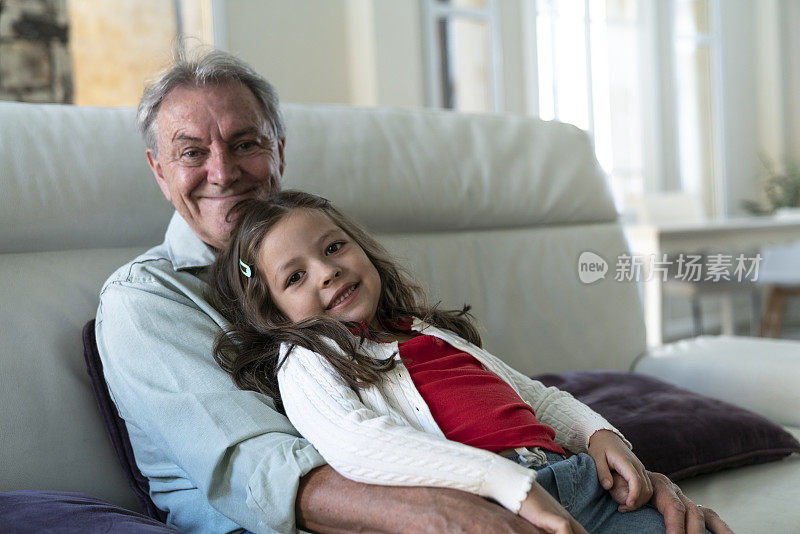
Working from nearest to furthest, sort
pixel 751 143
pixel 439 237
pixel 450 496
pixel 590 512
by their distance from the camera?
1. pixel 450 496
2. pixel 590 512
3. pixel 439 237
4. pixel 751 143

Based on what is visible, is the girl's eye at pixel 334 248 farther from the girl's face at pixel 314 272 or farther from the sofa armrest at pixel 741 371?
the sofa armrest at pixel 741 371

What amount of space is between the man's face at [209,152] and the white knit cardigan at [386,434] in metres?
0.36

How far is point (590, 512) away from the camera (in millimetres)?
1025

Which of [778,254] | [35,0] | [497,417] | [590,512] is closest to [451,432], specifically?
[497,417]

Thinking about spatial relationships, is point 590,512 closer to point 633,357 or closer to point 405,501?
point 405,501

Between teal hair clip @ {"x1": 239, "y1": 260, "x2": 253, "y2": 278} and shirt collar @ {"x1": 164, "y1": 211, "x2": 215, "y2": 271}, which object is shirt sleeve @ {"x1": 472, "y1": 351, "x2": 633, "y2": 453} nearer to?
teal hair clip @ {"x1": 239, "y1": 260, "x2": 253, "y2": 278}

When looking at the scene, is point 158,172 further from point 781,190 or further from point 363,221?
point 781,190

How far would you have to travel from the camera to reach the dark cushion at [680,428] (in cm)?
138

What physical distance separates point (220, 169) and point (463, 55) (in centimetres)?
320

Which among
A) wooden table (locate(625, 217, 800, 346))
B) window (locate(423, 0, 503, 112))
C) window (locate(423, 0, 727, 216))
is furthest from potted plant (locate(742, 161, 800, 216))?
window (locate(423, 0, 503, 112))

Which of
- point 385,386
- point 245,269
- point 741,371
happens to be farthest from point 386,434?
point 741,371

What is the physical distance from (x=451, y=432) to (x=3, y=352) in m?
0.74

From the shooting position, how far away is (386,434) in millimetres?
919

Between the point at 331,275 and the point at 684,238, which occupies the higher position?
the point at 331,275
